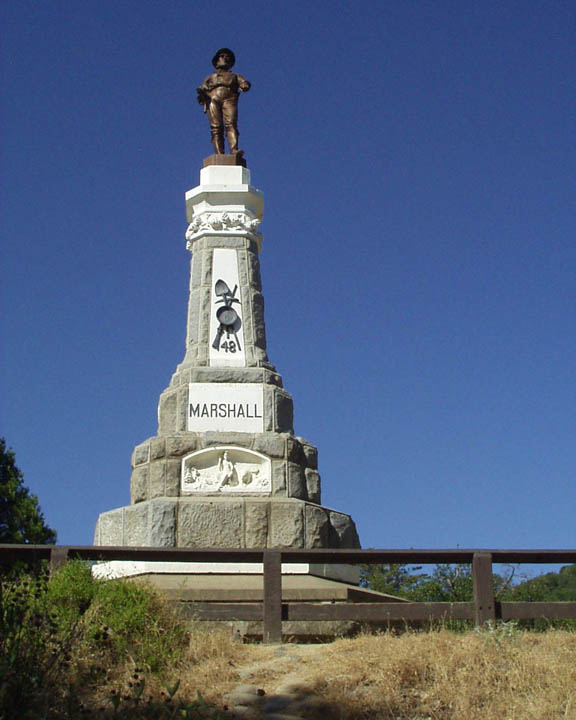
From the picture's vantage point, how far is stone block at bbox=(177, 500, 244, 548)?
1198 cm

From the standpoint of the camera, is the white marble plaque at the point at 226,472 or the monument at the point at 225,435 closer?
the monument at the point at 225,435

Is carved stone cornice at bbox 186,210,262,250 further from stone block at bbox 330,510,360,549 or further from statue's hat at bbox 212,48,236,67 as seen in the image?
stone block at bbox 330,510,360,549

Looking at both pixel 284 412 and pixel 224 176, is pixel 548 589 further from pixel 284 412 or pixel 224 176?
pixel 224 176

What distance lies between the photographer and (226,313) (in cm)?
1416

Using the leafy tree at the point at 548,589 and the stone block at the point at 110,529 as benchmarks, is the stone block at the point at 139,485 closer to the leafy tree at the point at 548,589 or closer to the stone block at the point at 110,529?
the stone block at the point at 110,529

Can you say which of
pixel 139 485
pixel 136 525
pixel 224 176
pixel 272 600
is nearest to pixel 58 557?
pixel 272 600

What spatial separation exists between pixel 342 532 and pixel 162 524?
239 centimetres

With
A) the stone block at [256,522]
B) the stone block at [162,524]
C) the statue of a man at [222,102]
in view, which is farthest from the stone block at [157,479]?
the statue of a man at [222,102]

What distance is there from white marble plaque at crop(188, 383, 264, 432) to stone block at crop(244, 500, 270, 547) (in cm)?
128

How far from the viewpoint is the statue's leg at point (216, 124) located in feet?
50.9

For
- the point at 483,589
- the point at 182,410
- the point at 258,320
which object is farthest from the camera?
the point at 258,320

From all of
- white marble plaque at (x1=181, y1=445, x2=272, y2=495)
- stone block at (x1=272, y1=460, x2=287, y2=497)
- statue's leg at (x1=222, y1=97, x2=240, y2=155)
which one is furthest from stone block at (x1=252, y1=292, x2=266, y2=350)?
statue's leg at (x1=222, y1=97, x2=240, y2=155)

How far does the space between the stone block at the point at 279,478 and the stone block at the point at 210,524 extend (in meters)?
0.64

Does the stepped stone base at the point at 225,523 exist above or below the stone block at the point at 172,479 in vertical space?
below
